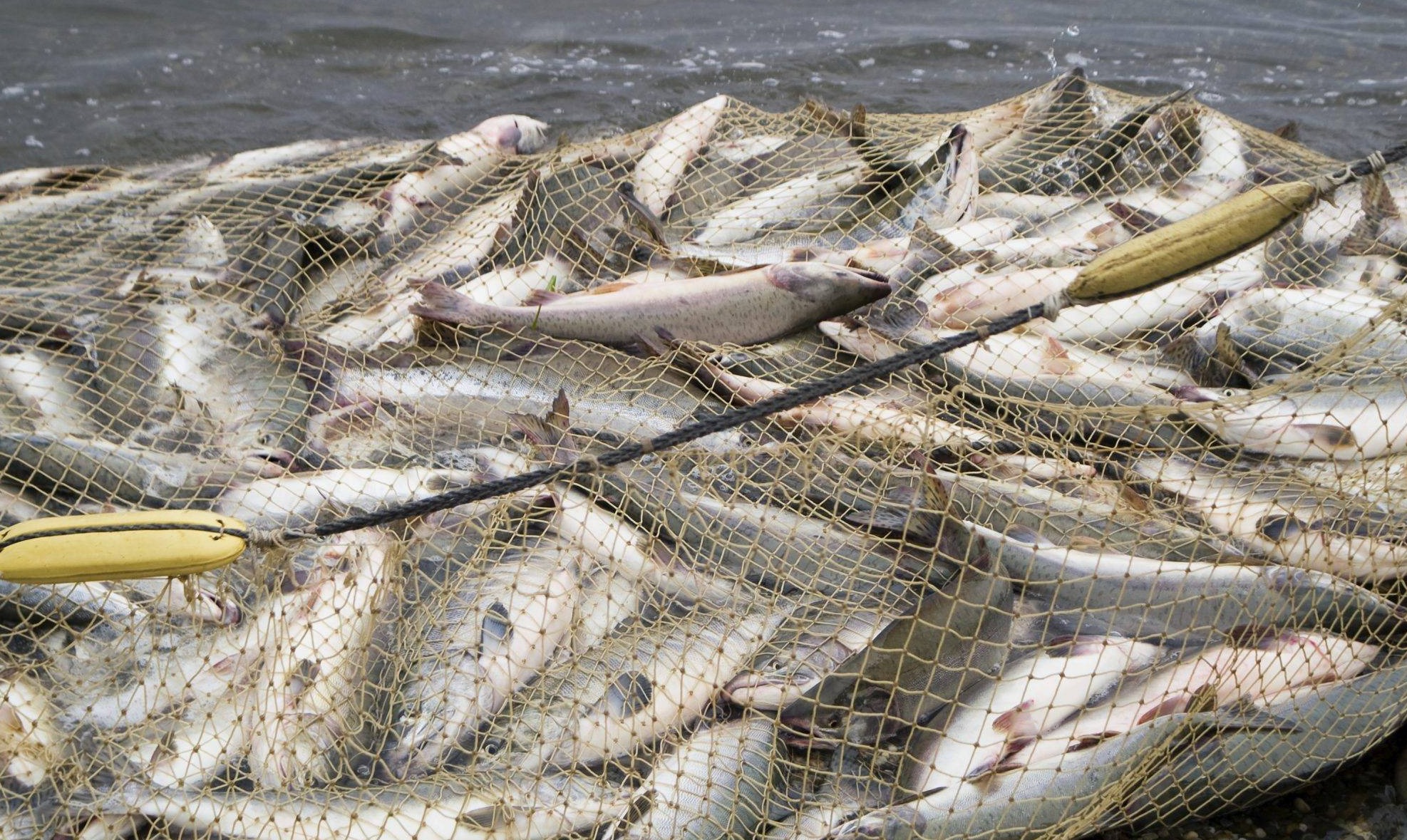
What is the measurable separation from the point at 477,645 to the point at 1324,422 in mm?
2936

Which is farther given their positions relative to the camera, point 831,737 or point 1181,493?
point 1181,493

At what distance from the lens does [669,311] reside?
159 inches

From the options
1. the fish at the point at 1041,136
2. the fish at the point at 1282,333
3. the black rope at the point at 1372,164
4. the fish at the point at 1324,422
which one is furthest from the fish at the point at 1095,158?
the black rope at the point at 1372,164

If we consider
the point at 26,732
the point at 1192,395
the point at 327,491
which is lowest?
the point at 26,732

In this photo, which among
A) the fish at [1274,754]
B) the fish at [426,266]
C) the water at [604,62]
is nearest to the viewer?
the fish at [1274,754]

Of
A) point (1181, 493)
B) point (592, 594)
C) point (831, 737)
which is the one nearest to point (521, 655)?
point (592, 594)

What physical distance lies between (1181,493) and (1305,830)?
106 centimetres

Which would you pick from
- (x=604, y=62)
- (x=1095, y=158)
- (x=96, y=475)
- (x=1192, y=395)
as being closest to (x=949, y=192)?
(x=1095, y=158)

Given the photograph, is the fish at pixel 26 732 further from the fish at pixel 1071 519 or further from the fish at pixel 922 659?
the fish at pixel 1071 519

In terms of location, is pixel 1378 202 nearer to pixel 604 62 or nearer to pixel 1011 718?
pixel 1011 718

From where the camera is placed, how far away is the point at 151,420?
3836 mm

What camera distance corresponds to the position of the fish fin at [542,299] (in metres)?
4.09

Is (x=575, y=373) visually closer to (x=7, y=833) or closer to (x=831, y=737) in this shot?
(x=831, y=737)

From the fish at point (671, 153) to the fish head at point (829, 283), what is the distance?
122 centimetres
